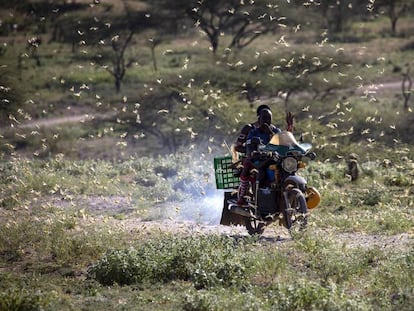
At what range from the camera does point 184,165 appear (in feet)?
71.7

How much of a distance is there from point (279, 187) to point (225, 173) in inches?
41.4

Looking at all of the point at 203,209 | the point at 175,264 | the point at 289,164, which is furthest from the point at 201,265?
the point at 203,209

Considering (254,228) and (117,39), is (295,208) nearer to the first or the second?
(254,228)

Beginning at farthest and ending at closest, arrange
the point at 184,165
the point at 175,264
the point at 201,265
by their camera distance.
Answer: the point at 184,165 → the point at 175,264 → the point at 201,265

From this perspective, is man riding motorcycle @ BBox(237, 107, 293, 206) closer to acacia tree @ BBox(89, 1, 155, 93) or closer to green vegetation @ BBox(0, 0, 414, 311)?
green vegetation @ BBox(0, 0, 414, 311)

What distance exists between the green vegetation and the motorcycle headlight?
90cm

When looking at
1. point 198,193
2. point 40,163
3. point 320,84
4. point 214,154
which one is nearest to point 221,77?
point 320,84

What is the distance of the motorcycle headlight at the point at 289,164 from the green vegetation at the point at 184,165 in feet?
2.96

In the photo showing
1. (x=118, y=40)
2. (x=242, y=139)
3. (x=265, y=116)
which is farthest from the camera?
(x=118, y=40)

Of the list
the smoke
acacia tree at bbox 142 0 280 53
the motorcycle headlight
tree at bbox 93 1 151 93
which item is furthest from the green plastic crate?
tree at bbox 93 1 151 93

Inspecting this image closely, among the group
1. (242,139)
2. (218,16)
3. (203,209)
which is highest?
(218,16)

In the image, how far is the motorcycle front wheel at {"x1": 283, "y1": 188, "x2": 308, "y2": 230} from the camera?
1187 cm

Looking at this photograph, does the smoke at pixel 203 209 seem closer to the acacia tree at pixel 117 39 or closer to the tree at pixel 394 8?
the acacia tree at pixel 117 39

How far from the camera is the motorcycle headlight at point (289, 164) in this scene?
12.1m
